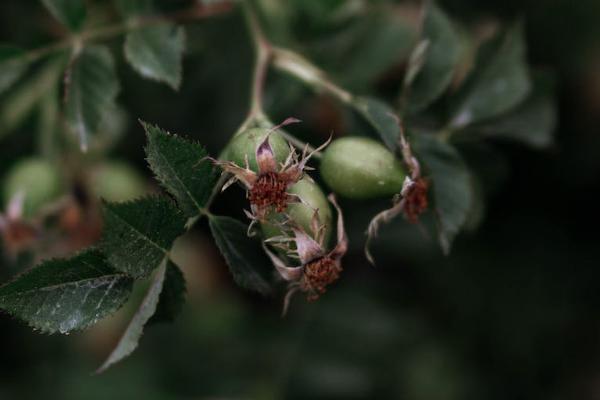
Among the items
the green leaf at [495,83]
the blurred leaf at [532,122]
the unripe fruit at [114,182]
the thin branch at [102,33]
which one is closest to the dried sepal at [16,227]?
the unripe fruit at [114,182]

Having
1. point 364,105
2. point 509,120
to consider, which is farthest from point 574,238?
point 364,105

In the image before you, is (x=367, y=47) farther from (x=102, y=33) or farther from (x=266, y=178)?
(x=266, y=178)

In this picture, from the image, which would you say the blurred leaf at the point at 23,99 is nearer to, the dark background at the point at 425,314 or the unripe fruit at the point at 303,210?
the dark background at the point at 425,314

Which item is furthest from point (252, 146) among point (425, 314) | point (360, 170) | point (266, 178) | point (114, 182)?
point (425, 314)

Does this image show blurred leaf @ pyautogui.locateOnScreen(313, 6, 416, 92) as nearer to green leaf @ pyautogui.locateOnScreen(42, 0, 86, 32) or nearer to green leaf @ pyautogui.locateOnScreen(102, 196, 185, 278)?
green leaf @ pyautogui.locateOnScreen(42, 0, 86, 32)

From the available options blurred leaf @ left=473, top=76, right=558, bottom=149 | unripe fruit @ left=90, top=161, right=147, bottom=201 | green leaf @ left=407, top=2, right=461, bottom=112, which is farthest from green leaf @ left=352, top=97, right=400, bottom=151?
unripe fruit @ left=90, top=161, right=147, bottom=201
